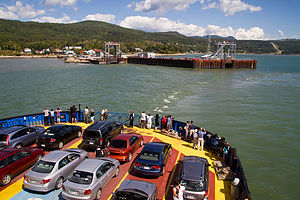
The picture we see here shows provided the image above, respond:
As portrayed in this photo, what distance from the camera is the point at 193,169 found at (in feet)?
31.9

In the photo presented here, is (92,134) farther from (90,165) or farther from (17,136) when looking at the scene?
(17,136)

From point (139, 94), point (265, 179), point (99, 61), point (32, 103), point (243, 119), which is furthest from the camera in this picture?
point (99, 61)

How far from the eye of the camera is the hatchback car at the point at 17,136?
13.3 m

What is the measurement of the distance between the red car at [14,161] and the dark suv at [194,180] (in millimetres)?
7908

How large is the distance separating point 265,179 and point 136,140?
31.0ft

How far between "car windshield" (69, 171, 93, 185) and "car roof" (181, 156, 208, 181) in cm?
383

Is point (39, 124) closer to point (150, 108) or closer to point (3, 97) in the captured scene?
point (150, 108)

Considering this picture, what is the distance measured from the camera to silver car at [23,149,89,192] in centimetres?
954

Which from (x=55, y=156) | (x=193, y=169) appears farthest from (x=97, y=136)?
(x=193, y=169)

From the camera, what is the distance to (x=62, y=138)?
14711 millimetres

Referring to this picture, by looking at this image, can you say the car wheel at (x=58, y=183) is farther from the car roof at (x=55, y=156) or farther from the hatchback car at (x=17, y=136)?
the hatchback car at (x=17, y=136)

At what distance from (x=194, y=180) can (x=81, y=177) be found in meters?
4.61

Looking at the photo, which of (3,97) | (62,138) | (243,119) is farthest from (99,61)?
(62,138)

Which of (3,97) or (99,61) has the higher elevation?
(99,61)
